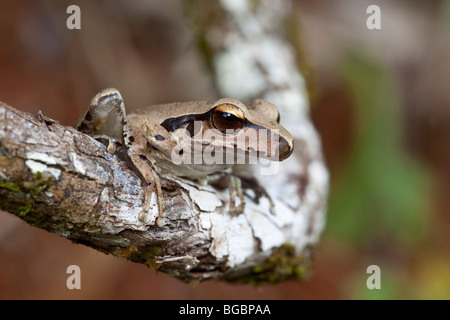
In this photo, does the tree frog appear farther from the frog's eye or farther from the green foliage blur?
the green foliage blur

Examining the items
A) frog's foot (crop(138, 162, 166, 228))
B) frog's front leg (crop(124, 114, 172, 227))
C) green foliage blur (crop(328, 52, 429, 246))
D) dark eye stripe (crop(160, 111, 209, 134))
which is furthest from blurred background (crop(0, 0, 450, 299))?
frog's foot (crop(138, 162, 166, 228))

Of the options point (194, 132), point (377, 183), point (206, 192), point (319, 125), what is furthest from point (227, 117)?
point (319, 125)

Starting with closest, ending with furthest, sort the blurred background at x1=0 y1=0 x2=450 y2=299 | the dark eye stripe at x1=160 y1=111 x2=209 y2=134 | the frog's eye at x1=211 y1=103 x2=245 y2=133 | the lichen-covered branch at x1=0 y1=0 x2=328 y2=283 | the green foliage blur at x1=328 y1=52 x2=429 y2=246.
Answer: the lichen-covered branch at x1=0 y1=0 x2=328 y2=283 < the frog's eye at x1=211 y1=103 x2=245 y2=133 < the dark eye stripe at x1=160 y1=111 x2=209 y2=134 < the blurred background at x1=0 y1=0 x2=450 y2=299 < the green foliage blur at x1=328 y1=52 x2=429 y2=246

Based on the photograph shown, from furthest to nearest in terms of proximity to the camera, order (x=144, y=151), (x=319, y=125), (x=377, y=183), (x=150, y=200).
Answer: (x=319, y=125) < (x=377, y=183) < (x=144, y=151) < (x=150, y=200)

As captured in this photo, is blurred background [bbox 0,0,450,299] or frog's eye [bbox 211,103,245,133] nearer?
frog's eye [bbox 211,103,245,133]

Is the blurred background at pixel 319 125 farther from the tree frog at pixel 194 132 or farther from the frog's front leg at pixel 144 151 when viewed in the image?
the frog's front leg at pixel 144 151

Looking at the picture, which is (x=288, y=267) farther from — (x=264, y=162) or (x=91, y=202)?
(x=91, y=202)

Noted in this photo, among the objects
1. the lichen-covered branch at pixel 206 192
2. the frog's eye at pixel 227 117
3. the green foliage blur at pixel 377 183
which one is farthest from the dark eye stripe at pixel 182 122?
the green foliage blur at pixel 377 183

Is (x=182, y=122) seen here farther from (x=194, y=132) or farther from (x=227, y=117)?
(x=227, y=117)
